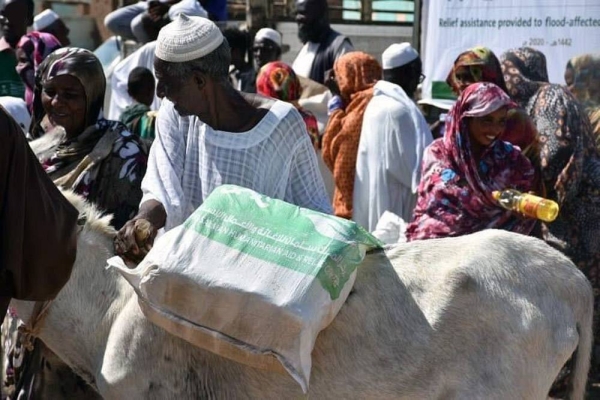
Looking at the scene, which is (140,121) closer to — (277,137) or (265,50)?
(265,50)

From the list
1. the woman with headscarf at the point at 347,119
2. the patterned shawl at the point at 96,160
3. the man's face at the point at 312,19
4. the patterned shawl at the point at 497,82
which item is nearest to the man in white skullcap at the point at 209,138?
the patterned shawl at the point at 96,160

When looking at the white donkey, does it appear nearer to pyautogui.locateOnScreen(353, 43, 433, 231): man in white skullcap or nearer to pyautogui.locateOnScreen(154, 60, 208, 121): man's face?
pyautogui.locateOnScreen(154, 60, 208, 121): man's face


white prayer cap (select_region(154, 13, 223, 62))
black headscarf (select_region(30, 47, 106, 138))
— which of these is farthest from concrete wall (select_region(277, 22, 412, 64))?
white prayer cap (select_region(154, 13, 223, 62))

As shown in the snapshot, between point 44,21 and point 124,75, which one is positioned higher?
point 44,21

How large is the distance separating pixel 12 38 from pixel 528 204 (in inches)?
206

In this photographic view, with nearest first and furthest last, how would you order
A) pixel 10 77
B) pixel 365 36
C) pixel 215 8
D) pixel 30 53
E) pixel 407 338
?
pixel 407 338 → pixel 30 53 → pixel 10 77 → pixel 215 8 → pixel 365 36

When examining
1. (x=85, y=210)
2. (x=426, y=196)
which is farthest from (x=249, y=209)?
(x=426, y=196)

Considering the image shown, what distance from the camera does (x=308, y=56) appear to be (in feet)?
33.0

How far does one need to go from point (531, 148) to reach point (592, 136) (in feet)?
1.68

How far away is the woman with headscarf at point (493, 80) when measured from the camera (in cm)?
651

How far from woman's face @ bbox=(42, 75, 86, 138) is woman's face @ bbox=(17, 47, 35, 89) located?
159 inches

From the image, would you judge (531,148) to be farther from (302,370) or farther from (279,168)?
(302,370)

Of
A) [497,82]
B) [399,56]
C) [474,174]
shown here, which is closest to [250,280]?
[474,174]

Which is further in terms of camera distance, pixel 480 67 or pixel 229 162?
pixel 480 67
